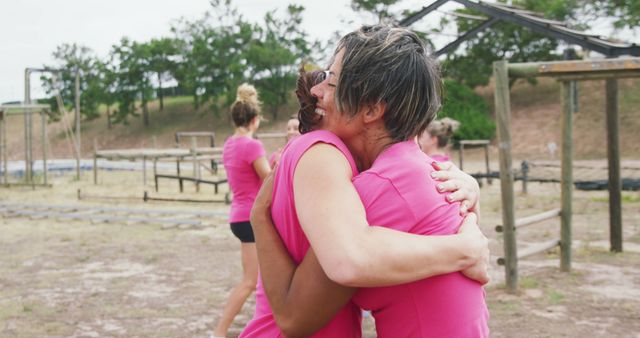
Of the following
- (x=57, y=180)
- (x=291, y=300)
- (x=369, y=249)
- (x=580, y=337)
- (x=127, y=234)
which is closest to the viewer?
(x=369, y=249)

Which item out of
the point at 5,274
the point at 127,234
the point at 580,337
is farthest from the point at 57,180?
the point at 580,337

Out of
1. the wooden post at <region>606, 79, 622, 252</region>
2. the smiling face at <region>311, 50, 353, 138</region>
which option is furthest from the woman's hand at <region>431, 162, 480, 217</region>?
the wooden post at <region>606, 79, 622, 252</region>

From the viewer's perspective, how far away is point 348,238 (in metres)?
1.29

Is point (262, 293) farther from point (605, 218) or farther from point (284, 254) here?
point (605, 218)

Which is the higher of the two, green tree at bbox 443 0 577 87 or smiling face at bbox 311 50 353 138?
green tree at bbox 443 0 577 87

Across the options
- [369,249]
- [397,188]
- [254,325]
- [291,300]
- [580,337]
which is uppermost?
[397,188]

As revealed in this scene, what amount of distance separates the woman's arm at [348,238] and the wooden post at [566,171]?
227 inches

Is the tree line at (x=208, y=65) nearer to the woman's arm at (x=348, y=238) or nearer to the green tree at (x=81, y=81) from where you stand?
the green tree at (x=81, y=81)

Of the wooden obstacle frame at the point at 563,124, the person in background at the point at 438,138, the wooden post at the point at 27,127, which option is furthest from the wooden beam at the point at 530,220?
the wooden post at the point at 27,127

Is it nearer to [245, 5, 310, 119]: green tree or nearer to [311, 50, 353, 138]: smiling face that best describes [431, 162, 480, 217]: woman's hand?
[311, 50, 353, 138]: smiling face

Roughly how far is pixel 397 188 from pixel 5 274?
7349mm

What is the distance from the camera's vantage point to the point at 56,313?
5852mm

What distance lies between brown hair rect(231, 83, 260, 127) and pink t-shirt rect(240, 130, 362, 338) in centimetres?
309

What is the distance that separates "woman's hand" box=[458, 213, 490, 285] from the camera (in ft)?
4.75
